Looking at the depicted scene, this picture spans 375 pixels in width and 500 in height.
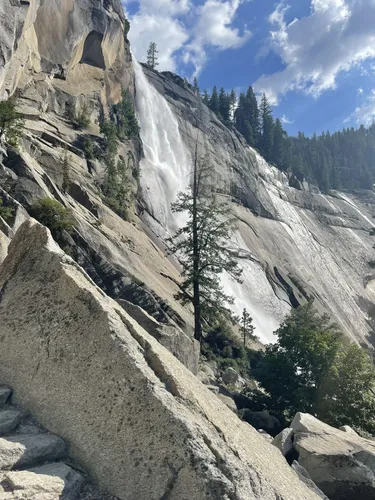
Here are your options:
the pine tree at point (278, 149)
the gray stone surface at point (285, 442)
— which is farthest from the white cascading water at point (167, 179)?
the pine tree at point (278, 149)

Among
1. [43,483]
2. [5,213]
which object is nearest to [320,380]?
[5,213]

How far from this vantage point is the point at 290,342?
21.4 metres

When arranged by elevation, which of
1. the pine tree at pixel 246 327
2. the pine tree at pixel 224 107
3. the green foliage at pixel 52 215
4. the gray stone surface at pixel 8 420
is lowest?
the gray stone surface at pixel 8 420

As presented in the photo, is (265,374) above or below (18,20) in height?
below

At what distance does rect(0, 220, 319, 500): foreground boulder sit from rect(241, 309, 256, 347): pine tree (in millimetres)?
32044

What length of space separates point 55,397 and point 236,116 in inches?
4744

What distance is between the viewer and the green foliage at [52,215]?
2275cm

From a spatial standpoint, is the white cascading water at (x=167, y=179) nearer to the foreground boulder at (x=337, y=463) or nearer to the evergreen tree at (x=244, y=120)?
the foreground boulder at (x=337, y=463)

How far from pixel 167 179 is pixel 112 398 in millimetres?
55653

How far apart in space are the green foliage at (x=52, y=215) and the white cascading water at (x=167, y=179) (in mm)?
18082

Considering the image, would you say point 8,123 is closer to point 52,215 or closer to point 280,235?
point 52,215

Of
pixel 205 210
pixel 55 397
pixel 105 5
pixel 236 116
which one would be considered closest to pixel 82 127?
pixel 105 5

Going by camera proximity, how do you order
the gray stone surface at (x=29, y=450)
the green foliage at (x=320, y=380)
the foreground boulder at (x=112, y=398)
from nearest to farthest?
the gray stone surface at (x=29, y=450) < the foreground boulder at (x=112, y=398) < the green foliage at (x=320, y=380)

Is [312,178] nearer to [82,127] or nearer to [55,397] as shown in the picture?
[82,127]
